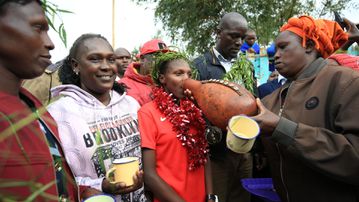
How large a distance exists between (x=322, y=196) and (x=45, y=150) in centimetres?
171

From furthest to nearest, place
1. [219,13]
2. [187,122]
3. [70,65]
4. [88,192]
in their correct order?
1. [219,13]
2. [187,122]
3. [70,65]
4. [88,192]

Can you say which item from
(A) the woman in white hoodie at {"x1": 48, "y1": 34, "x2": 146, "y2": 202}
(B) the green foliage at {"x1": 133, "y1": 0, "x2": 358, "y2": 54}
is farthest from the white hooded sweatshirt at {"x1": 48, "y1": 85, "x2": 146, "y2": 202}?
(B) the green foliage at {"x1": 133, "y1": 0, "x2": 358, "y2": 54}

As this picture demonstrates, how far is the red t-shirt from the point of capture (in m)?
2.52

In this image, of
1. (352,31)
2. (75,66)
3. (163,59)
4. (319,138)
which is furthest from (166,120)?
(352,31)

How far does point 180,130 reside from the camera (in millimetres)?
2594

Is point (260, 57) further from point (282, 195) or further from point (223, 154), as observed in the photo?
point (282, 195)

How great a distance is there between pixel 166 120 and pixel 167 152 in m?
0.26

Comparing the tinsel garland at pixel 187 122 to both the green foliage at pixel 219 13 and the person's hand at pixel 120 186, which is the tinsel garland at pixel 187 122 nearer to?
the person's hand at pixel 120 186

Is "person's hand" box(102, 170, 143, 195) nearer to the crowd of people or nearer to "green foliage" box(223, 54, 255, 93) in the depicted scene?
the crowd of people

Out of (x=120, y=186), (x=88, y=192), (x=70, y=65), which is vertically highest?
(x=70, y=65)

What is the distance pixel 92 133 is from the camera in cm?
220

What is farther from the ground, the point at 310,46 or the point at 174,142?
the point at 310,46

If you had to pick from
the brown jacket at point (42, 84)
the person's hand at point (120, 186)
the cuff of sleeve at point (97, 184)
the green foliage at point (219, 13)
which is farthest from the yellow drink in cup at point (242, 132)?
the green foliage at point (219, 13)

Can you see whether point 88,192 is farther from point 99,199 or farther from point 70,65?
point 70,65
